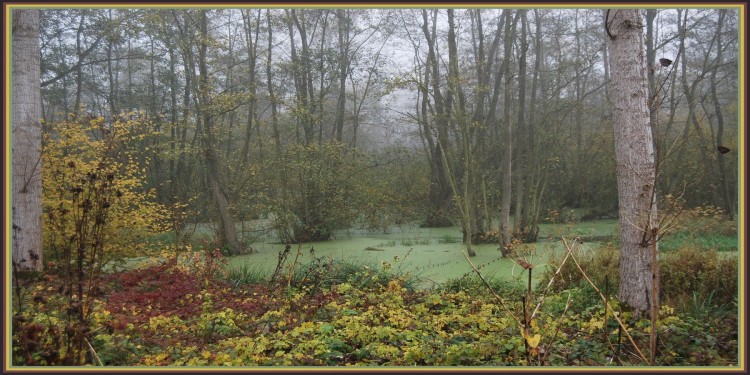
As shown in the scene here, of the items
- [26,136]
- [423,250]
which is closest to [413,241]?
[423,250]

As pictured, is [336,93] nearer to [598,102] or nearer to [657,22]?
[598,102]

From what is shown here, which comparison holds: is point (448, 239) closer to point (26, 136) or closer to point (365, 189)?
point (365, 189)

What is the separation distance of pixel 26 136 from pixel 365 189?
516 centimetres

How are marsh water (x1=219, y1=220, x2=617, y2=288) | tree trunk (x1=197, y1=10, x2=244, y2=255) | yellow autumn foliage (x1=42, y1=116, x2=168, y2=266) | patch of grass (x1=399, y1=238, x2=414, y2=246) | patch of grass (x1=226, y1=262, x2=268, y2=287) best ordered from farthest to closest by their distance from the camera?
1. patch of grass (x1=399, y1=238, x2=414, y2=246)
2. tree trunk (x1=197, y1=10, x2=244, y2=255)
3. marsh water (x1=219, y1=220, x2=617, y2=288)
4. patch of grass (x1=226, y1=262, x2=268, y2=287)
5. yellow autumn foliage (x1=42, y1=116, x2=168, y2=266)

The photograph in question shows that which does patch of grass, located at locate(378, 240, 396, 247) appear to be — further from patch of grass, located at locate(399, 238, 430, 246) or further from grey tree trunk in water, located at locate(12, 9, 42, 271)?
grey tree trunk in water, located at locate(12, 9, 42, 271)

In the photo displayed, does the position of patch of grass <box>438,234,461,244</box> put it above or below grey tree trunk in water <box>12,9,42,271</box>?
below

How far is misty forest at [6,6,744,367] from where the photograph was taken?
302cm

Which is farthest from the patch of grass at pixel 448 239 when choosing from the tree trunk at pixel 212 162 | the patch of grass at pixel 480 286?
the tree trunk at pixel 212 162

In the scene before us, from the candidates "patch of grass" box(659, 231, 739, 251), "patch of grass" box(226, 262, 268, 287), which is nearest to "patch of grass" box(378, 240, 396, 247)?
"patch of grass" box(226, 262, 268, 287)

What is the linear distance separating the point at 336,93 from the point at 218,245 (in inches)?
141

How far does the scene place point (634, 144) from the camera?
138 inches

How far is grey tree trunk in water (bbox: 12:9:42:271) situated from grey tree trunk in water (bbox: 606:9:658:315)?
16.9 ft

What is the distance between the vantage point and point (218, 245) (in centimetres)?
755

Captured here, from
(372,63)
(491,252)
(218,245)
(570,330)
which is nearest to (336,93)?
(372,63)
